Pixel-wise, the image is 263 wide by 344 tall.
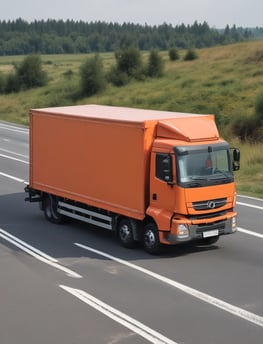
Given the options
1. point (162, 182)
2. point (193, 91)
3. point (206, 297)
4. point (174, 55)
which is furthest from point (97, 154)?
point (174, 55)

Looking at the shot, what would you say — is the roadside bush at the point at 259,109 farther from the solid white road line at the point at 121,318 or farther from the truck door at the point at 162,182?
the solid white road line at the point at 121,318

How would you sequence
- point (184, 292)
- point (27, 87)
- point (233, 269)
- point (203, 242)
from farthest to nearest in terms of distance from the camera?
point (27, 87), point (203, 242), point (233, 269), point (184, 292)

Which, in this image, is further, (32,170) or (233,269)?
(32,170)

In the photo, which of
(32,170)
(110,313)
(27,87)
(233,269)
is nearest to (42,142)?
(32,170)

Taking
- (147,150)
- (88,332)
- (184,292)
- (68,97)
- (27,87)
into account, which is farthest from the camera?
(27,87)

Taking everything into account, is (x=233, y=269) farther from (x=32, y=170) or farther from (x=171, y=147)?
(x=32, y=170)

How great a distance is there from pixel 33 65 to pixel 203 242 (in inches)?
2704

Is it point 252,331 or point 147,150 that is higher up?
point 147,150

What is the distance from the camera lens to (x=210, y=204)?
594 inches

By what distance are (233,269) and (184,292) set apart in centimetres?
188

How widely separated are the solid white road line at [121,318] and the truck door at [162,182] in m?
3.15

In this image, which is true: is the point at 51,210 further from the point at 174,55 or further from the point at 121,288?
the point at 174,55

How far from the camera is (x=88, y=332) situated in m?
10.2

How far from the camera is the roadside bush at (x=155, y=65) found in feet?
242
